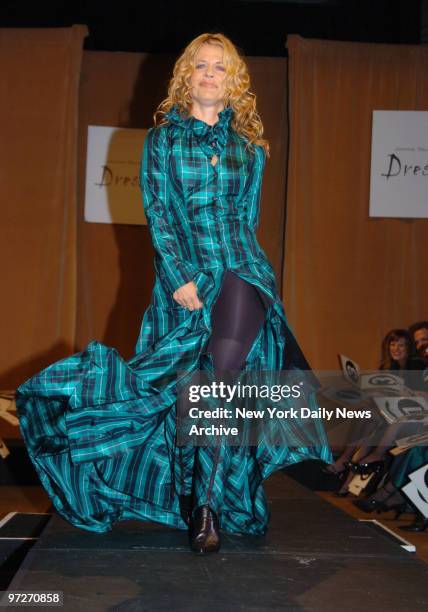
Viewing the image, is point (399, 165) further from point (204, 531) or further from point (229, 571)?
point (229, 571)

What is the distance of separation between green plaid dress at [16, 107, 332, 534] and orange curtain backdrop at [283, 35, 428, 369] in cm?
275

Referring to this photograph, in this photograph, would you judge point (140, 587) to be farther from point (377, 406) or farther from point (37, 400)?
point (377, 406)

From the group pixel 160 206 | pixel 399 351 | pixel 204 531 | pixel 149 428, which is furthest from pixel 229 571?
pixel 399 351

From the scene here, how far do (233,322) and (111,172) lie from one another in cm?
310

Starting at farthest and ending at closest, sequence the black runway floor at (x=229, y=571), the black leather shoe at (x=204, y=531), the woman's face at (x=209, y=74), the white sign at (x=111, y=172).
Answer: the white sign at (x=111, y=172) < the woman's face at (x=209, y=74) < the black leather shoe at (x=204, y=531) < the black runway floor at (x=229, y=571)

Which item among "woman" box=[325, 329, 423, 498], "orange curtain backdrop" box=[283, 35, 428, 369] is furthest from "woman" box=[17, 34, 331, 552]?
"orange curtain backdrop" box=[283, 35, 428, 369]

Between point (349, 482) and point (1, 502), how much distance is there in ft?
5.03

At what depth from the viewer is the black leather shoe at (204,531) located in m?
1.74

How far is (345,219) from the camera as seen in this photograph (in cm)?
489

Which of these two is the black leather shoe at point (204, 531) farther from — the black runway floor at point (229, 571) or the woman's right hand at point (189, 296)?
the woman's right hand at point (189, 296)

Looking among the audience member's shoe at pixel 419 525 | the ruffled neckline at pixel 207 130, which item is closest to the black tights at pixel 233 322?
the ruffled neckline at pixel 207 130

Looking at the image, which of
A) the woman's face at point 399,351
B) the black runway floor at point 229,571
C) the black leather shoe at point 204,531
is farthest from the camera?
the woman's face at point 399,351

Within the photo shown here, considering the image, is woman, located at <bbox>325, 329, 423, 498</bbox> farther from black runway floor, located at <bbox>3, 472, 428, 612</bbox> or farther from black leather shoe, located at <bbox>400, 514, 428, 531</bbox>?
black runway floor, located at <bbox>3, 472, 428, 612</bbox>

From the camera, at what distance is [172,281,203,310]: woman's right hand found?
6.16ft
